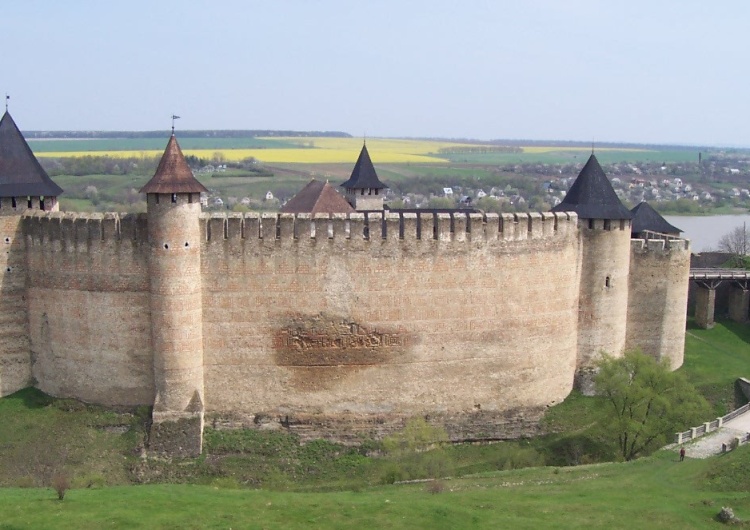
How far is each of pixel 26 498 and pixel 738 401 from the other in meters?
18.4

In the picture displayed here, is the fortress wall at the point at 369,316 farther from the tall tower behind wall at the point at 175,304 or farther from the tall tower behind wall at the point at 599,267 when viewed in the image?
the tall tower behind wall at the point at 599,267

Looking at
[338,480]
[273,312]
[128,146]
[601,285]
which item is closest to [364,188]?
[601,285]

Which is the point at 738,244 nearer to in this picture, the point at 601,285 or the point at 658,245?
the point at 658,245

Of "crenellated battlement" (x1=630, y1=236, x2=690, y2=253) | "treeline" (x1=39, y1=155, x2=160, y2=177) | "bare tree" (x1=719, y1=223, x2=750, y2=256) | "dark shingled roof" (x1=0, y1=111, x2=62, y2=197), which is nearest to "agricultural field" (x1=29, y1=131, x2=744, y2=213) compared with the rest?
"treeline" (x1=39, y1=155, x2=160, y2=177)

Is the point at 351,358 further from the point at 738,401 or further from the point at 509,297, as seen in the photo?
the point at 738,401

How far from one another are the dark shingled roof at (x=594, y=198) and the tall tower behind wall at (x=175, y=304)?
9.85m

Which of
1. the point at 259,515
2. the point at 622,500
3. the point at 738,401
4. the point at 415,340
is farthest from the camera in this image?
the point at 738,401

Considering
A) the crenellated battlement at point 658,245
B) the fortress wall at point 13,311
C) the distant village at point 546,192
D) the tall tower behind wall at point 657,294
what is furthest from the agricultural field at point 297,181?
the tall tower behind wall at point 657,294

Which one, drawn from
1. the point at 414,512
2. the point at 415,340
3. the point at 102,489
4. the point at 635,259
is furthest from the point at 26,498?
the point at 635,259

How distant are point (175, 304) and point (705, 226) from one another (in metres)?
63.0

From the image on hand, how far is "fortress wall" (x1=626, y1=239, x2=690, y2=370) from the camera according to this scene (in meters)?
24.8

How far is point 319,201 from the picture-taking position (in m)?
27.3

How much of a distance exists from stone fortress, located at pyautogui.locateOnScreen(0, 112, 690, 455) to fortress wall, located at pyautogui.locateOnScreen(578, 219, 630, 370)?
3.92 ft

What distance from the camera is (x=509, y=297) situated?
72.2ft
